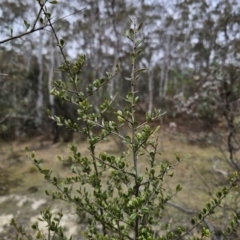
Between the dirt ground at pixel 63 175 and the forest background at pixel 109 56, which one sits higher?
the forest background at pixel 109 56

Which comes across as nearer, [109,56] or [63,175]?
[63,175]

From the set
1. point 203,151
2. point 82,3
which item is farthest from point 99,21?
point 203,151

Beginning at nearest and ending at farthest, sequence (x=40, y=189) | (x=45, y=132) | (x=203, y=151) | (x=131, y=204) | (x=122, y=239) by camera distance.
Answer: (x=131, y=204) → (x=122, y=239) → (x=40, y=189) → (x=203, y=151) → (x=45, y=132)

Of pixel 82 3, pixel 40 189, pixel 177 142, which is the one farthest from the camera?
pixel 82 3

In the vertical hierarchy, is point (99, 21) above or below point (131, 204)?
above

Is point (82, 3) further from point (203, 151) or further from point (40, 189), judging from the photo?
point (40, 189)

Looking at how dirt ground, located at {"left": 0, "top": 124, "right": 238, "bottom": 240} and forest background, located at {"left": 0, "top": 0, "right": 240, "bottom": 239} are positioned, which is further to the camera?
forest background, located at {"left": 0, "top": 0, "right": 240, "bottom": 239}

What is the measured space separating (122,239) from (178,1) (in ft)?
55.8

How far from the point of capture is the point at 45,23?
4.22 ft

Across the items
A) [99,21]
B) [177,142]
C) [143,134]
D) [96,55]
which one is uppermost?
[99,21]

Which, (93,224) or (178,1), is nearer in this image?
(93,224)

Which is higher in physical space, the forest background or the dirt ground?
the forest background

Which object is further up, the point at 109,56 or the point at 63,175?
the point at 109,56

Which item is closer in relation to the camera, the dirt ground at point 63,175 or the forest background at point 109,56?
the dirt ground at point 63,175
